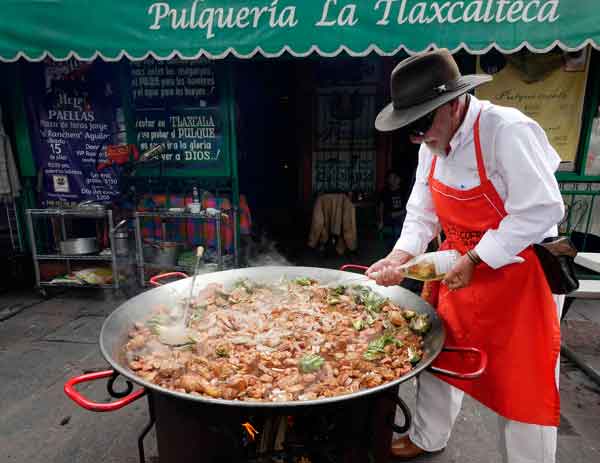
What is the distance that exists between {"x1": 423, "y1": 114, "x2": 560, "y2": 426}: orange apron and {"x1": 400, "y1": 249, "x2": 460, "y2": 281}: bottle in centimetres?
14

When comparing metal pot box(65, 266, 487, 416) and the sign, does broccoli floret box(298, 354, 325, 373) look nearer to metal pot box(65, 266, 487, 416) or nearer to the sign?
metal pot box(65, 266, 487, 416)

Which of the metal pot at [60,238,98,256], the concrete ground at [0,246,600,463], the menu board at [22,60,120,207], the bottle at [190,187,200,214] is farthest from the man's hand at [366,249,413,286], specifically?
the menu board at [22,60,120,207]

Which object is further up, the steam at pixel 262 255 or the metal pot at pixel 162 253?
the metal pot at pixel 162 253

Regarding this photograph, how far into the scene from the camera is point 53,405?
3.42 meters

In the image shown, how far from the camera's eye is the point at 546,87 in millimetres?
5227

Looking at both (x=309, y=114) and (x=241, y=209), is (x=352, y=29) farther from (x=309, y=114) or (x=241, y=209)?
(x=309, y=114)

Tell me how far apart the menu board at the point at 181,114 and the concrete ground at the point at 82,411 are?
2.34 m

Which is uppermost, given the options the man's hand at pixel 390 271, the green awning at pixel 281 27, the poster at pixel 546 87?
the green awning at pixel 281 27

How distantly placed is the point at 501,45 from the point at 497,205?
2.76 m

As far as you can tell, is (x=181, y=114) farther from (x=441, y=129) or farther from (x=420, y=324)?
(x=420, y=324)

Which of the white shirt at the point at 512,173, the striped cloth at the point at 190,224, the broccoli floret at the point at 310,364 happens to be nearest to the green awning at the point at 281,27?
the striped cloth at the point at 190,224

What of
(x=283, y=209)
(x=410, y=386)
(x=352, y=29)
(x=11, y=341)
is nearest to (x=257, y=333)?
(x=410, y=386)

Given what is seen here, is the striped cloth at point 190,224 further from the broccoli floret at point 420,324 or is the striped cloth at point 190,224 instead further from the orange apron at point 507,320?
the orange apron at point 507,320

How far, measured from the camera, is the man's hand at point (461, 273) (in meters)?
2.09
